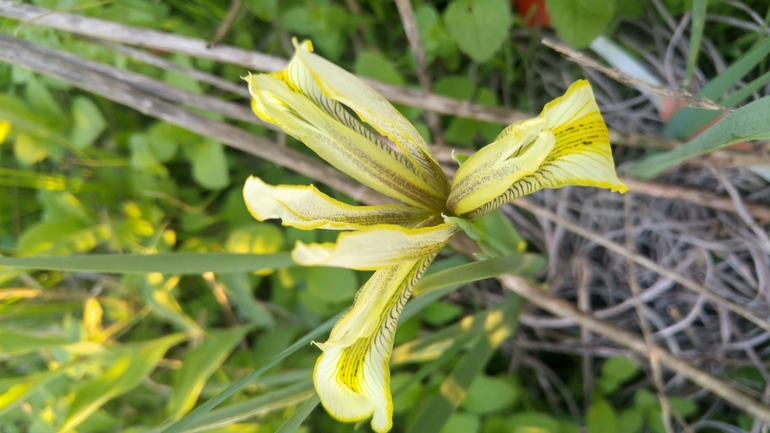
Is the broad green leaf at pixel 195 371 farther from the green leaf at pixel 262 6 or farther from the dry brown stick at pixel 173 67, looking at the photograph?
the green leaf at pixel 262 6

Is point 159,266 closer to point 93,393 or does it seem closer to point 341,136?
point 341,136

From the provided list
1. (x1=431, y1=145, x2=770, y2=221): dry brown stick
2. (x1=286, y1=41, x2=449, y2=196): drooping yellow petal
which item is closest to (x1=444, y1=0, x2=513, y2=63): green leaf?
(x1=286, y1=41, x2=449, y2=196): drooping yellow petal

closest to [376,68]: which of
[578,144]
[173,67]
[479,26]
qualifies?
[479,26]

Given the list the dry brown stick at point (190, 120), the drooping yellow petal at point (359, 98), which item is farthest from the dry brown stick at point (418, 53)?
the drooping yellow petal at point (359, 98)

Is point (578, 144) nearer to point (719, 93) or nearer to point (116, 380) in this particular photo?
point (719, 93)

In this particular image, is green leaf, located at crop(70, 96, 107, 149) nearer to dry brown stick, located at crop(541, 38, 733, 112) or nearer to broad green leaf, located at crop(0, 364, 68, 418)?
broad green leaf, located at crop(0, 364, 68, 418)

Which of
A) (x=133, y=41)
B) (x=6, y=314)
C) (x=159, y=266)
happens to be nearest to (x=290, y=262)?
(x=159, y=266)
